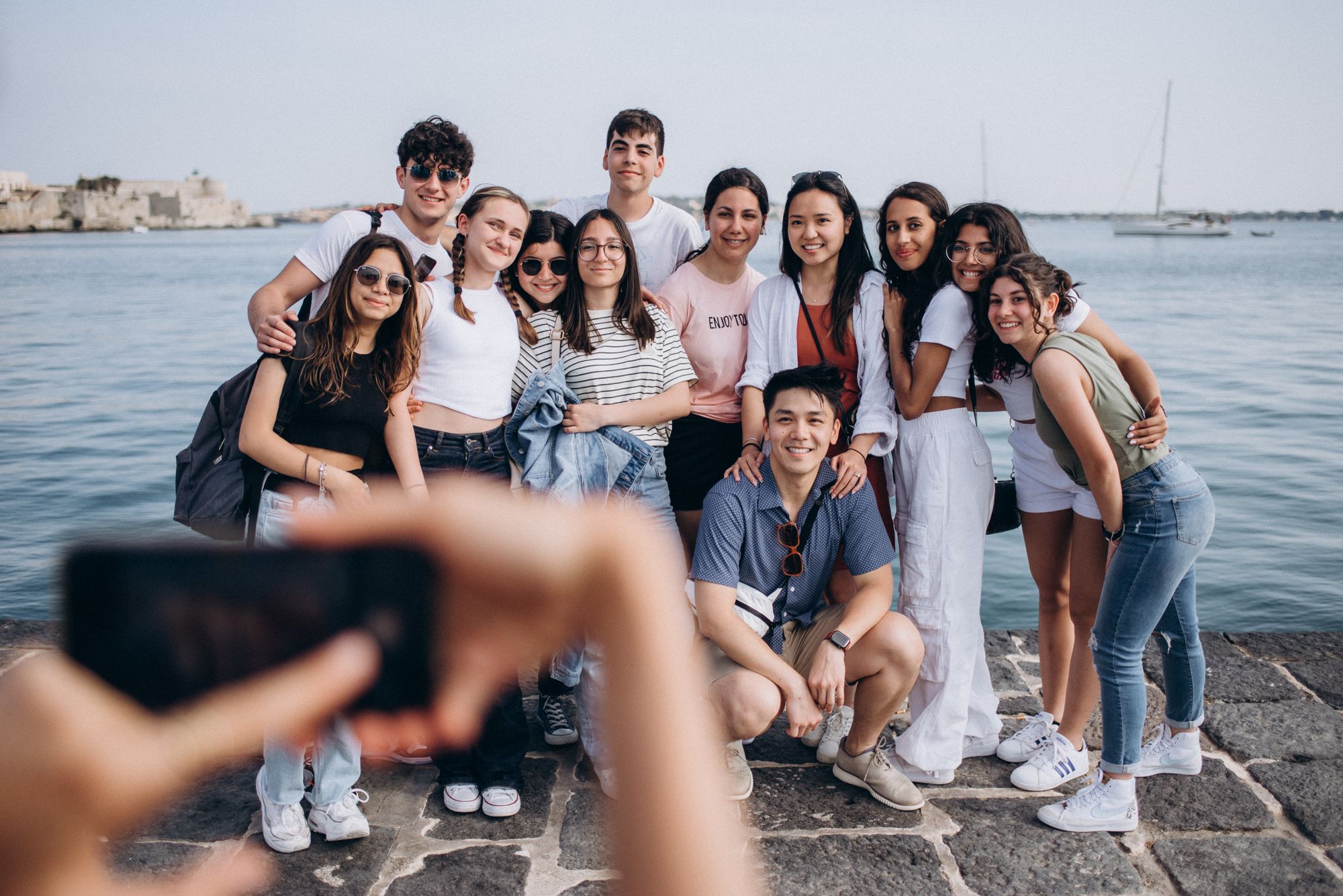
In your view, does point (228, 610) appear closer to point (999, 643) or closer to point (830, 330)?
point (830, 330)

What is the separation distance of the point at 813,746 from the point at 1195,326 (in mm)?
23730

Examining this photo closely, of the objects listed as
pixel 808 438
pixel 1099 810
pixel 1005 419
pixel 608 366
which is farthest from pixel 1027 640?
pixel 1005 419

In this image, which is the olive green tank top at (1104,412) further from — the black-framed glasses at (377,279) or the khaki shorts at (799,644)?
the black-framed glasses at (377,279)

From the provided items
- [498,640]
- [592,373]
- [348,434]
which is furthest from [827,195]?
[498,640]

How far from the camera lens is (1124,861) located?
2.94 m

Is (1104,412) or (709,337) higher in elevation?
(709,337)

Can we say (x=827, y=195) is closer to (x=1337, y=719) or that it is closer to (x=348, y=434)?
(x=348, y=434)

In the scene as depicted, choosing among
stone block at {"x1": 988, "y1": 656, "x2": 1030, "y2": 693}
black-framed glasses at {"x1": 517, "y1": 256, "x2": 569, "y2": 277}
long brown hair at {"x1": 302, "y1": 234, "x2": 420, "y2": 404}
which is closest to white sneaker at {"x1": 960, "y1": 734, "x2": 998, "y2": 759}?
stone block at {"x1": 988, "y1": 656, "x2": 1030, "y2": 693}

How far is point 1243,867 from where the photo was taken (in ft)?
9.49

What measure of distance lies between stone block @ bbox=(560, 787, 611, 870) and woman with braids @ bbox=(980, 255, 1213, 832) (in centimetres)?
147

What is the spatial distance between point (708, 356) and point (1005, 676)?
1979mm

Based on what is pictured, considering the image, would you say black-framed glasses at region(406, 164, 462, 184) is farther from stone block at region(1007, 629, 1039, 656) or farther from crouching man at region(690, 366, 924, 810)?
stone block at region(1007, 629, 1039, 656)

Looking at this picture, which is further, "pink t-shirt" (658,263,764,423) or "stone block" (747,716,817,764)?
"pink t-shirt" (658,263,764,423)

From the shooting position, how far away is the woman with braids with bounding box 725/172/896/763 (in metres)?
3.57
